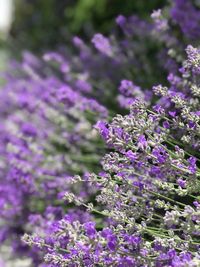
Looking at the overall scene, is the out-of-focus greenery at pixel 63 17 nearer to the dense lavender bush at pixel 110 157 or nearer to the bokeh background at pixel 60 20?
the bokeh background at pixel 60 20

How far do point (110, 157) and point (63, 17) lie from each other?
8.70ft

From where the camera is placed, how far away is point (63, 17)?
394cm

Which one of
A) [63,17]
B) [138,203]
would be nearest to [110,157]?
[138,203]

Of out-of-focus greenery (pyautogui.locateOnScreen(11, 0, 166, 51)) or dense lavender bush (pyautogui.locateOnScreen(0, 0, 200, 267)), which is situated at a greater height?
out-of-focus greenery (pyautogui.locateOnScreen(11, 0, 166, 51))

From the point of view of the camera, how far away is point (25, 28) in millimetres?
4312

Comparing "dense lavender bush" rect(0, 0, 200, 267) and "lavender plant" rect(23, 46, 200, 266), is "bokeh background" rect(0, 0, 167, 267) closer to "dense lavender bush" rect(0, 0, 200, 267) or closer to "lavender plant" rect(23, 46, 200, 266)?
"dense lavender bush" rect(0, 0, 200, 267)

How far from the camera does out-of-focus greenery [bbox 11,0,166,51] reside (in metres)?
3.51

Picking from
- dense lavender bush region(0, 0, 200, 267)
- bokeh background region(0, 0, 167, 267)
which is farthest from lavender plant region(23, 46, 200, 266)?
bokeh background region(0, 0, 167, 267)

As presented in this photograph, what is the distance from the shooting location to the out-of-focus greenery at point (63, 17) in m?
3.51

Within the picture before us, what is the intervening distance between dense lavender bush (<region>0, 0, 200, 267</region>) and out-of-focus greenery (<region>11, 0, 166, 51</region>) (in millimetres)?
322

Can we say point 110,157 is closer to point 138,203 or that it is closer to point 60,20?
point 138,203

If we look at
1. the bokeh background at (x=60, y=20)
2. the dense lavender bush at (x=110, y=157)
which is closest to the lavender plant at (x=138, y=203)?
the dense lavender bush at (x=110, y=157)

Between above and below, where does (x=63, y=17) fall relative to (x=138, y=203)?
above

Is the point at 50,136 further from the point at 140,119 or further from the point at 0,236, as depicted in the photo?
the point at 140,119
